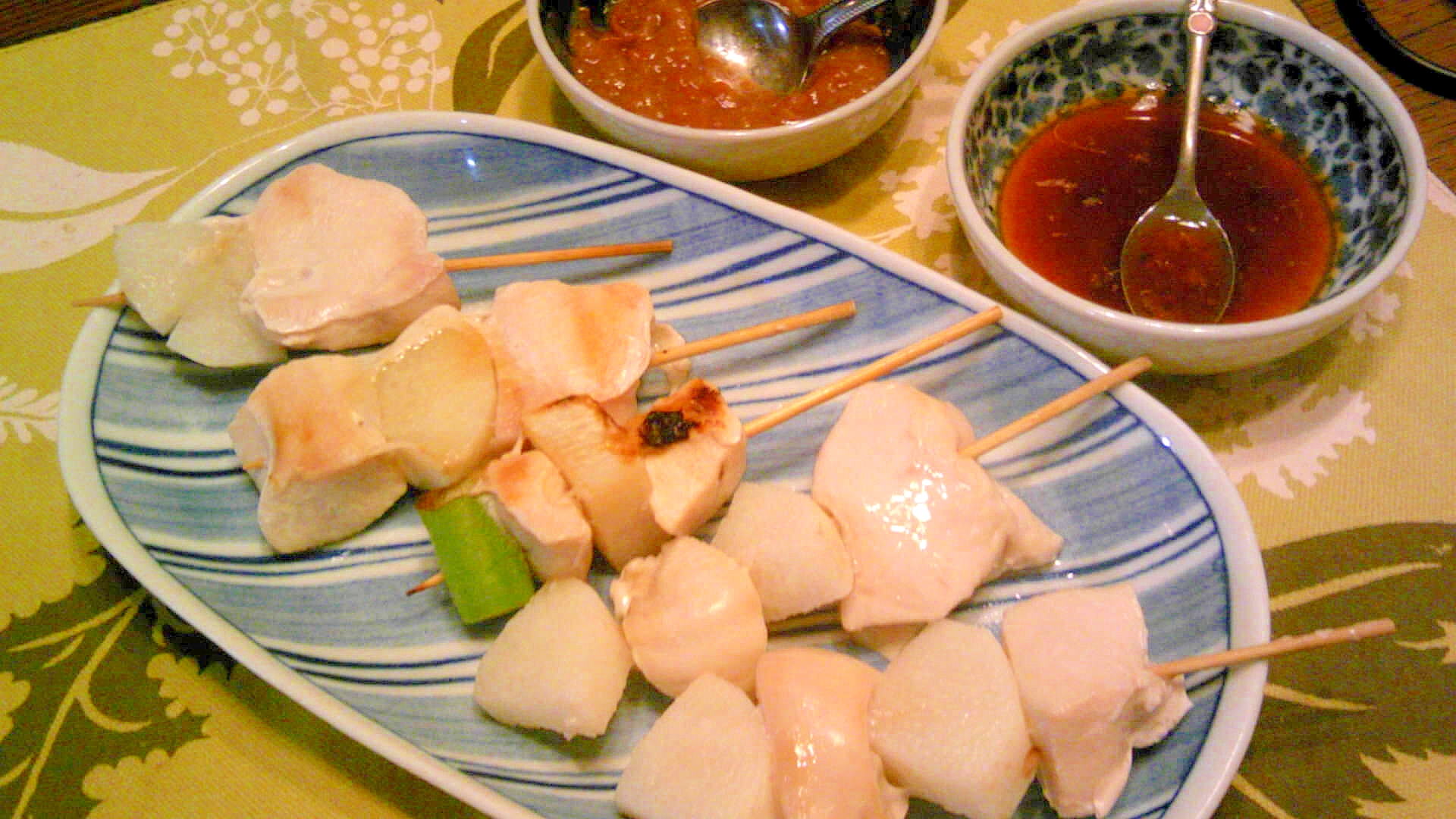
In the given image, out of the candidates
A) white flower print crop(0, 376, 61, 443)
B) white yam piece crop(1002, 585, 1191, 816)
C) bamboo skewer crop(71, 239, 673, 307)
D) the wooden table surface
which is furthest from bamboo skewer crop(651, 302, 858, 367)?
the wooden table surface

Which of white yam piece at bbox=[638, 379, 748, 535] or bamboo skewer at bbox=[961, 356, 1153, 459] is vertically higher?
bamboo skewer at bbox=[961, 356, 1153, 459]

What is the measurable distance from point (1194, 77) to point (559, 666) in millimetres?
2048

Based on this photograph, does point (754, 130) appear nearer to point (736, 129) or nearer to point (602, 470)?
point (736, 129)

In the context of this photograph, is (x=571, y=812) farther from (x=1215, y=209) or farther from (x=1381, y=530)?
(x=1215, y=209)

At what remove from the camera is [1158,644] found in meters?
1.61

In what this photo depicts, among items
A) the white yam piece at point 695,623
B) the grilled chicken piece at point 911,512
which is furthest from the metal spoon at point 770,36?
the white yam piece at point 695,623

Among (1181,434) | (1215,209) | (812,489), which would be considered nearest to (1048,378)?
(1181,434)

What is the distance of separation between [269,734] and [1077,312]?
1.88m

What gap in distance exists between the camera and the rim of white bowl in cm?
207

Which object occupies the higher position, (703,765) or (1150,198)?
(1150,198)

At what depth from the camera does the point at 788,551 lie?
1.65m

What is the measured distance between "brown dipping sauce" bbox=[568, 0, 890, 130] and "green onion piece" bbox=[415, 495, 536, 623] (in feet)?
4.02

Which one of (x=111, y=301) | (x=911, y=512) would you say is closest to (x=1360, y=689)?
(x=911, y=512)

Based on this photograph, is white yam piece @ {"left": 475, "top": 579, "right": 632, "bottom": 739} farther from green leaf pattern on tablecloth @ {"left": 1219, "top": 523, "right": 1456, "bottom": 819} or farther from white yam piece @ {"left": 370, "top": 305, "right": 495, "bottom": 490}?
green leaf pattern on tablecloth @ {"left": 1219, "top": 523, "right": 1456, "bottom": 819}
